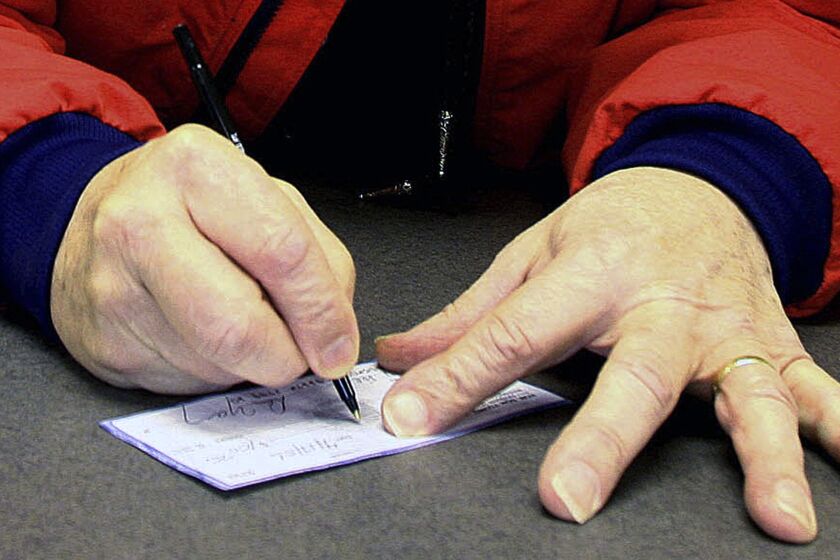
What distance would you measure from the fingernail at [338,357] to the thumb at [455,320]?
0.21 feet

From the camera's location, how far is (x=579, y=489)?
0.41m

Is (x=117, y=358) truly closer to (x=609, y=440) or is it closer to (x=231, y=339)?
(x=231, y=339)

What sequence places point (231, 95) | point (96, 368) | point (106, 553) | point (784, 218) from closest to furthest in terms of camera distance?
point (106, 553), point (96, 368), point (784, 218), point (231, 95)

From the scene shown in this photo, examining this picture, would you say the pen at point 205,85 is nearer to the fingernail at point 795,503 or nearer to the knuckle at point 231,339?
the knuckle at point 231,339

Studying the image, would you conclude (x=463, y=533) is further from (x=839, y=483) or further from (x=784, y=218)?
(x=784, y=218)

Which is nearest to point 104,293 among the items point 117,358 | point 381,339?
point 117,358

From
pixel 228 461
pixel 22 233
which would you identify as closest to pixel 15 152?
pixel 22 233

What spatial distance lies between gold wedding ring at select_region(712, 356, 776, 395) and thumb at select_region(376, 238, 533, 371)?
0.11m

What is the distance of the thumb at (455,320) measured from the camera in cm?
54

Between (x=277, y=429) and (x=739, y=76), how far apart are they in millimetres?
358

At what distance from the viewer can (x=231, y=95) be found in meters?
0.80

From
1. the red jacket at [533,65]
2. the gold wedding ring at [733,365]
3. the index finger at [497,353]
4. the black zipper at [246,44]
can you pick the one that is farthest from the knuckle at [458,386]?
the black zipper at [246,44]

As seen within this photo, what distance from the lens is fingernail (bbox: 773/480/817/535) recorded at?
0.41m

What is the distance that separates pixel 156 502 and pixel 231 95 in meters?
0.45
